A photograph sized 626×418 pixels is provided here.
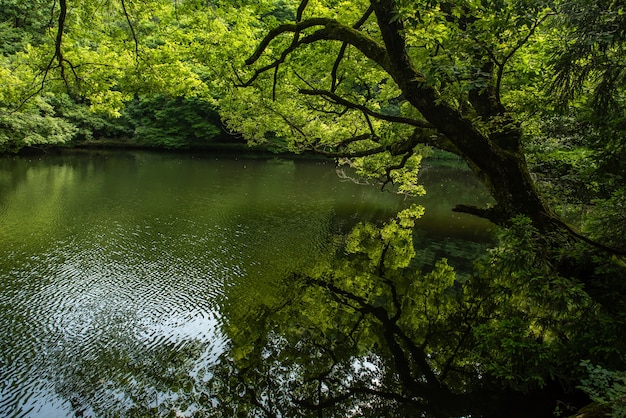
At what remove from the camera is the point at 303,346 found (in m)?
7.02

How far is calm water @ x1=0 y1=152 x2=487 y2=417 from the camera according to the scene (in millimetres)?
5992

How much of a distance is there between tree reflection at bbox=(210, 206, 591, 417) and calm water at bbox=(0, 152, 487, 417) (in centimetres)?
81

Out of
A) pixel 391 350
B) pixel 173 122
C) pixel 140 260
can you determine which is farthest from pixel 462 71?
pixel 173 122

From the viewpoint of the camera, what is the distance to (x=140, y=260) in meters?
10.9

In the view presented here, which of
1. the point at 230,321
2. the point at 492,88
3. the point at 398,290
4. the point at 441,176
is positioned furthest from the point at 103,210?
the point at 441,176

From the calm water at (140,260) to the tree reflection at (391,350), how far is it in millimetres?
806

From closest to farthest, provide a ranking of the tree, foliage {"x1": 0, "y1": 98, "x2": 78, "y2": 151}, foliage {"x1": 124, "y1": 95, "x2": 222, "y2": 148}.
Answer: the tree → foliage {"x1": 0, "y1": 98, "x2": 78, "y2": 151} → foliage {"x1": 124, "y1": 95, "x2": 222, "y2": 148}

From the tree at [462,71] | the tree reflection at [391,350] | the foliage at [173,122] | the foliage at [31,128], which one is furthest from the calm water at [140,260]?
the foliage at [173,122]

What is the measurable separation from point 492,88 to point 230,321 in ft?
20.8

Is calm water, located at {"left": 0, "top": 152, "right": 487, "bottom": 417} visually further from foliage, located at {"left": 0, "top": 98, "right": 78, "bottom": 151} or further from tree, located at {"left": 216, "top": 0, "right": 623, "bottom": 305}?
tree, located at {"left": 216, "top": 0, "right": 623, "bottom": 305}

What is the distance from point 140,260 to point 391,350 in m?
7.18

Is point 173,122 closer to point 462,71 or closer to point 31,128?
point 31,128

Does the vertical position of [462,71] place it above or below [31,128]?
above

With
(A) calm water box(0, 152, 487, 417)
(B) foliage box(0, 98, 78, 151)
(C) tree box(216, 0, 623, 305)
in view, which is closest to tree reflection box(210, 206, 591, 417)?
(A) calm water box(0, 152, 487, 417)
